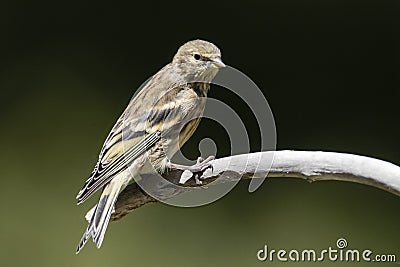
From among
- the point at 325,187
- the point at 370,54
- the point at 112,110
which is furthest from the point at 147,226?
the point at 370,54

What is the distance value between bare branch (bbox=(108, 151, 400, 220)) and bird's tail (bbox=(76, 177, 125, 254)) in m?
0.16

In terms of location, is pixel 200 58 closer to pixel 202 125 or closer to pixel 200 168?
pixel 200 168

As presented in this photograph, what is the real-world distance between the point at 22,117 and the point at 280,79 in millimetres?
846

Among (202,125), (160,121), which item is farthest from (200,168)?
(202,125)

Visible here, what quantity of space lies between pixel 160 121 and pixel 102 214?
0.84 ft

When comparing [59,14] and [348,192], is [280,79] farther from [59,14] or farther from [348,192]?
[59,14]

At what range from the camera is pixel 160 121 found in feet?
5.79

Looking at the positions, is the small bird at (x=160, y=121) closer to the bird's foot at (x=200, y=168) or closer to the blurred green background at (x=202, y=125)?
the bird's foot at (x=200, y=168)

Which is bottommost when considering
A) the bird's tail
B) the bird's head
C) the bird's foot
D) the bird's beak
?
the bird's tail

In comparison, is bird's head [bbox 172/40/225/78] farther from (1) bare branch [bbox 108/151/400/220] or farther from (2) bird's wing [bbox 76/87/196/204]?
(1) bare branch [bbox 108/151/400/220]

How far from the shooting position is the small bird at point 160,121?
1692mm

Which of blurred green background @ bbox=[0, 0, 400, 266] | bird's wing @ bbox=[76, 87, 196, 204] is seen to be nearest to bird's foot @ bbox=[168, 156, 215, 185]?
bird's wing @ bbox=[76, 87, 196, 204]

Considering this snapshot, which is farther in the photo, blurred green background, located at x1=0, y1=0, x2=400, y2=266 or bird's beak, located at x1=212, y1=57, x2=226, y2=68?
blurred green background, located at x1=0, y1=0, x2=400, y2=266

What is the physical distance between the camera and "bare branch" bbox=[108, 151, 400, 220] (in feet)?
4.98
